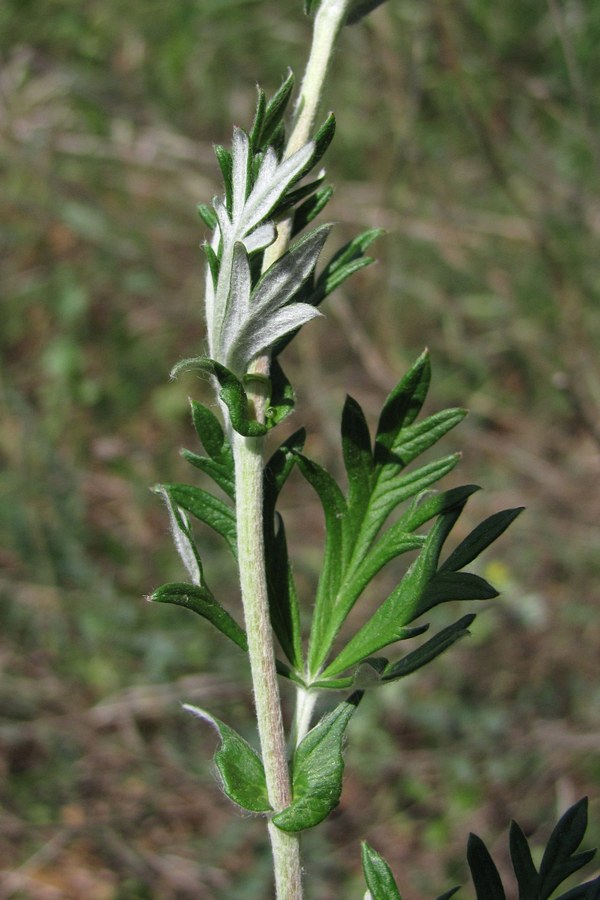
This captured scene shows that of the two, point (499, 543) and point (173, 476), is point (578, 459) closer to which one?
point (499, 543)

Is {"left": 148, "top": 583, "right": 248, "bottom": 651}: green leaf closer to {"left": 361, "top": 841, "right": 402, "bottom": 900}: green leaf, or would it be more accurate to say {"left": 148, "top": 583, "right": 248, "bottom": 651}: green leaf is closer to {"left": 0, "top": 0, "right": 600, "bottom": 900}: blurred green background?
{"left": 361, "top": 841, "right": 402, "bottom": 900}: green leaf

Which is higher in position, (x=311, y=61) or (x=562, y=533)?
(x=311, y=61)

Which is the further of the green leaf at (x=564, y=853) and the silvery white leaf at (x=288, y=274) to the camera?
the green leaf at (x=564, y=853)

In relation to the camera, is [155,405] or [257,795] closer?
[257,795]

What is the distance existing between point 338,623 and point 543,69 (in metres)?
4.09

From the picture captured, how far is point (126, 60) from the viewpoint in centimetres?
487

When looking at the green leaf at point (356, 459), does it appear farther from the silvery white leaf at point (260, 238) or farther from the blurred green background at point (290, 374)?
the blurred green background at point (290, 374)

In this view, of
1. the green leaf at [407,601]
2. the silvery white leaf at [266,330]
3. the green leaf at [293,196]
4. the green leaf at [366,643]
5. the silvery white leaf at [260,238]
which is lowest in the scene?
the green leaf at [366,643]

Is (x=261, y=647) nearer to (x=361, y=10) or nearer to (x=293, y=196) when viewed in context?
(x=293, y=196)

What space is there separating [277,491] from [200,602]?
7.0 inches

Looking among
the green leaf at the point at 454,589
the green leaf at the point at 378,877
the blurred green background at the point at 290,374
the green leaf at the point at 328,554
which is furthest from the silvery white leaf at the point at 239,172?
the blurred green background at the point at 290,374

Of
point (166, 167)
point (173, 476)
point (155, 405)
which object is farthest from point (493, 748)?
point (166, 167)

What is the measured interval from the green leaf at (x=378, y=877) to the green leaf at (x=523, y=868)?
0.14 m

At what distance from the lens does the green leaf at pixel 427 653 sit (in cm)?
98
